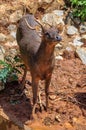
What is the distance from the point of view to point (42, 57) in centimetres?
598

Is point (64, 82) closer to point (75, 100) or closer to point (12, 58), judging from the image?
point (75, 100)

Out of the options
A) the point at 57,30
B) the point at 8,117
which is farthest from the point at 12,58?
the point at 57,30

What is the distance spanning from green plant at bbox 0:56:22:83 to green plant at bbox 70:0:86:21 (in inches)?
78.8

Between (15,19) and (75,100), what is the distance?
8.32 ft

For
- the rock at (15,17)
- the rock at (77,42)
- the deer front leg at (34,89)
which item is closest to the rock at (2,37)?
the rock at (15,17)

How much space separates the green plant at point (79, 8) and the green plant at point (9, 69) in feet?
6.57

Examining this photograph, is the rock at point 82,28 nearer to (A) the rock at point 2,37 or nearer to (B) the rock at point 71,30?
(B) the rock at point 71,30

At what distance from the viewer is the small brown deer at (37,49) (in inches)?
219

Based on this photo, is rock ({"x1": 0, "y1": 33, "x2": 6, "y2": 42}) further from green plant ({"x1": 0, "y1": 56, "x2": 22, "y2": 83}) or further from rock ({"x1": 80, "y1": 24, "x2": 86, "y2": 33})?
rock ({"x1": 80, "y1": 24, "x2": 86, "y2": 33})

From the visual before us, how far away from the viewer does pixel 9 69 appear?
7.03 meters

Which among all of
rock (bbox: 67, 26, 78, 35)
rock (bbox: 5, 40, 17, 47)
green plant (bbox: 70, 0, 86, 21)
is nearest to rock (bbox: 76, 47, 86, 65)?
rock (bbox: 67, 26, 78, 35)

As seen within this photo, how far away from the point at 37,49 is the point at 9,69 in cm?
99

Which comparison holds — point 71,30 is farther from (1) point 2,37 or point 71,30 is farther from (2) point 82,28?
(1) point 2,37

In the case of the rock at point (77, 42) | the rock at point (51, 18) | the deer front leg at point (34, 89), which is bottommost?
the deer front leg at point (34, 89)
